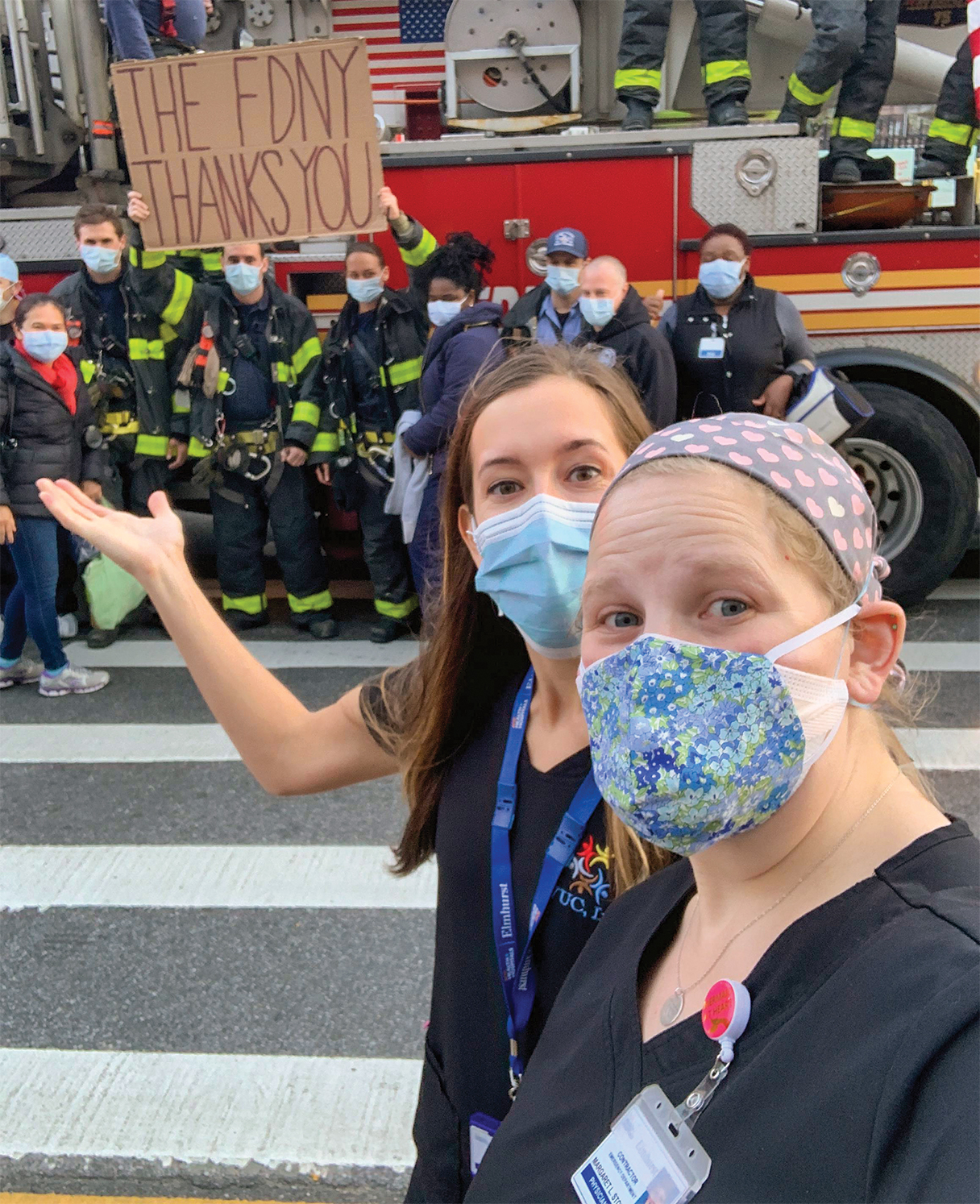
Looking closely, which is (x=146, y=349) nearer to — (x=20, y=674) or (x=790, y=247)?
(x=20, y=674)

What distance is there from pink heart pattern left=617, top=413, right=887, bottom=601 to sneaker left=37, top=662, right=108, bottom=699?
563cm

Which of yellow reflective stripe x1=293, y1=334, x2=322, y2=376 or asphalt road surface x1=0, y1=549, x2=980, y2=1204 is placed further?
yellow reflective stripe x1=293, y1=334, x2=322, y2=376

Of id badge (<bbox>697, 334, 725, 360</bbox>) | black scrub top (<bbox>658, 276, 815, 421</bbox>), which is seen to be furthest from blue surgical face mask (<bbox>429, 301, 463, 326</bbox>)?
id badge (<bbox>697, 334, 725, 360</bbox>)

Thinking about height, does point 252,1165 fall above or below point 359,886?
above

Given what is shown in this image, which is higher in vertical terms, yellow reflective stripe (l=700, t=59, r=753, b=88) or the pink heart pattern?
yellow reflective stripe (l=700, t=59, r=753, b=88)

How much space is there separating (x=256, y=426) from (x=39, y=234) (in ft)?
6.04

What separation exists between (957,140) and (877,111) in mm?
549

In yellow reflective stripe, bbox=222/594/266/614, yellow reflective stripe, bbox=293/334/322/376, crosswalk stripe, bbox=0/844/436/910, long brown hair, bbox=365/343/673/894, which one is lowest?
yellow reflective stripe, bbox=222/594/266/614

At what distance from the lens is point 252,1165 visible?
278 centimetres

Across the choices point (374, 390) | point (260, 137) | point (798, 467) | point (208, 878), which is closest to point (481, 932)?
point (798, 467)

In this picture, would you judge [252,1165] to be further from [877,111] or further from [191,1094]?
[877,111]

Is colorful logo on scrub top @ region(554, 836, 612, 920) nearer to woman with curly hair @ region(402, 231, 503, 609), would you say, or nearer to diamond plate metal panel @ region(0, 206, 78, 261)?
woman with curly hair @ region(402, 231, 503, 609)

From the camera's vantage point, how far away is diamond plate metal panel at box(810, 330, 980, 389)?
659cm

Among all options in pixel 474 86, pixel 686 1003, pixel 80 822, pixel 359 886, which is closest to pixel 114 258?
pixel 474 86
